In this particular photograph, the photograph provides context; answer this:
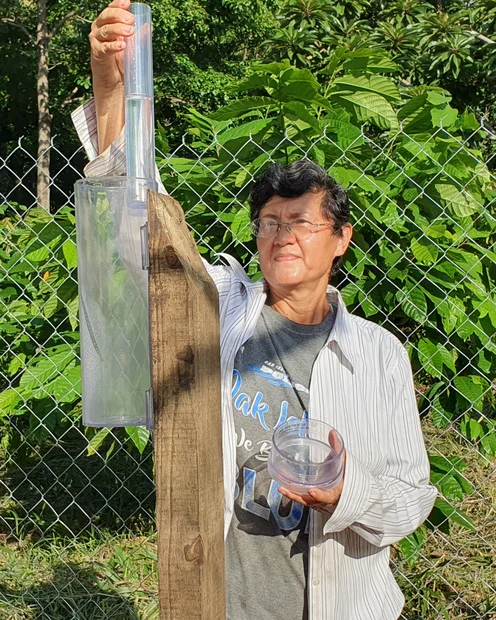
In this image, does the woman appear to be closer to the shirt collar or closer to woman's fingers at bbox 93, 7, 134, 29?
the shirt collar

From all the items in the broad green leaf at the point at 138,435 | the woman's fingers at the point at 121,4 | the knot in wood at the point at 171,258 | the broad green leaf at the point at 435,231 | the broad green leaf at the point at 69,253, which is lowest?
the broad green leaf at the point at 138,435

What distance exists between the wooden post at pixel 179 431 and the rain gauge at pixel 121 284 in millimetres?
106

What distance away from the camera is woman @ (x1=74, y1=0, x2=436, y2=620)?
153cm

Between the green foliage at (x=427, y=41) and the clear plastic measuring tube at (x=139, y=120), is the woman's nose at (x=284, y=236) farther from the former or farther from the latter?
the green foliage at (x=427, y=41)

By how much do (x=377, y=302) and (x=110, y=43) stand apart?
1454 millimetres

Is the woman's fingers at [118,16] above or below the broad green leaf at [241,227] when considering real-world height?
above

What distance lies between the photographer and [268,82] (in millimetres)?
2389

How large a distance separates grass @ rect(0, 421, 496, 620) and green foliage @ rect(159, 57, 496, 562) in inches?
15.2

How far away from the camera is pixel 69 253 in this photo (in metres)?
2.53

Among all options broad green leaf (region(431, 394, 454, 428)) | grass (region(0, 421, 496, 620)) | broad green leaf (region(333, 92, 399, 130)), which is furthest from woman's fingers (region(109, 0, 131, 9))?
grass (region(0, 421, 496, 620))

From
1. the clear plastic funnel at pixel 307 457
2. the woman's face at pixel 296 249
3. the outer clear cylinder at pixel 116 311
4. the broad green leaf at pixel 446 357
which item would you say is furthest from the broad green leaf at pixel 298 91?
the outer clear cylinder at pixel 116 311

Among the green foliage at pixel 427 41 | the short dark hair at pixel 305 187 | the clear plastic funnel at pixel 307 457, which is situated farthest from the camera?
the green foliage at pixel 427 41

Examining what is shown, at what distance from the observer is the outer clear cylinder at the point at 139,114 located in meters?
1.09

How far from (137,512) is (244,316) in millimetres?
2073
